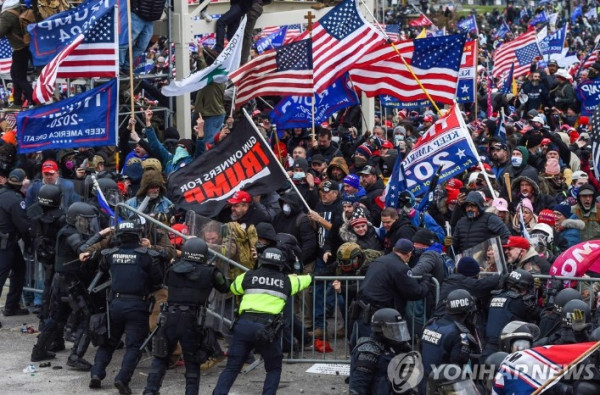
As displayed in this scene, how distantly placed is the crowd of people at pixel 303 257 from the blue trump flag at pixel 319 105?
301 millimetres

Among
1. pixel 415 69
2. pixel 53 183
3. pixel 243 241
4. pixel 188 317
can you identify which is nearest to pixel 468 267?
pixel 243 241

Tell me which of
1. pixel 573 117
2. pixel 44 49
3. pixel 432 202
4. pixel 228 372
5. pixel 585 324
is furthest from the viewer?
pixel 573 117

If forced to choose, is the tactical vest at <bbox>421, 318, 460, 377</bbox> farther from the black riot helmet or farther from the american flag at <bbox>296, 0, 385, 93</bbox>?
the american flag at <bbox>296, 0, 385, 93</bbox>

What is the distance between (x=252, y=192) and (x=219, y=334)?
5.67 ft

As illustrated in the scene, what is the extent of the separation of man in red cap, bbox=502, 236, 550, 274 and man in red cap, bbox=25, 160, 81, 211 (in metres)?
5.49

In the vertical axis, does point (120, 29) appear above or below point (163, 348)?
above

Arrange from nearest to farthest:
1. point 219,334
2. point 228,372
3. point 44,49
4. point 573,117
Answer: point 228,372
point 219,334
point 44,49
point 573,117

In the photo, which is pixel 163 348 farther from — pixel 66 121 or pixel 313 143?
pixel 313 143

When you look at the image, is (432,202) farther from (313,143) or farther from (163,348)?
(163,348)

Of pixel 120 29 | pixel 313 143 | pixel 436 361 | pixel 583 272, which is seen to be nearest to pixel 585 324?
pixel 436 361

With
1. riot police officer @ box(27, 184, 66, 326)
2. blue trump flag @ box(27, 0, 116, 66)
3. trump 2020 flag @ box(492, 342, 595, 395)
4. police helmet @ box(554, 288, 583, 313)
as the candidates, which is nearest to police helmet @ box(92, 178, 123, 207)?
riot police officer @ box(27, 184, 66, 326)

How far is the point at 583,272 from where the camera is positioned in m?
13.2

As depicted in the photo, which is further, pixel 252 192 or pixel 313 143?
pixel 313 143

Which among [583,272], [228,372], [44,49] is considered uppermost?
[44,49]
